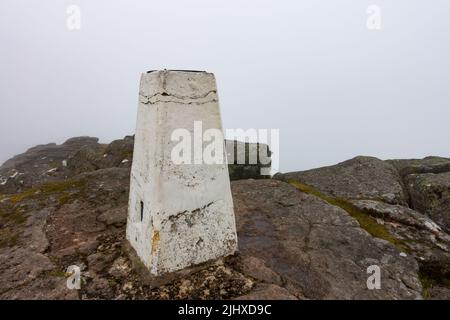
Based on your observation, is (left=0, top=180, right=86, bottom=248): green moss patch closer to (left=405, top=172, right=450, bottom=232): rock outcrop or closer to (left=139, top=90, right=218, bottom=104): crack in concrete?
(left=139, top=90, right=218, bottom=104): crack in concrete

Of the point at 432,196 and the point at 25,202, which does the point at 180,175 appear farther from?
the point at 432,196

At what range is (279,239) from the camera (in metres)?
7.10

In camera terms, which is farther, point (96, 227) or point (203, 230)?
point (96, 227)

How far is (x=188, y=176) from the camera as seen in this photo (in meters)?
5.55

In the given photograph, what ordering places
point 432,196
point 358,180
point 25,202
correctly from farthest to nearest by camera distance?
point 358,180, point 432,196, point 25,202

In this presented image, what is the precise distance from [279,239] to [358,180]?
16.4 feet

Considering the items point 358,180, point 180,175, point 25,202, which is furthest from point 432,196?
point 25,202

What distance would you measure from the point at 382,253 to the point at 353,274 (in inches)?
47.9

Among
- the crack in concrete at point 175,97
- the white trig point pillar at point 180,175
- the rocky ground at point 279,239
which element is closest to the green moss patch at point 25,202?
the rocky ground at point 279,239

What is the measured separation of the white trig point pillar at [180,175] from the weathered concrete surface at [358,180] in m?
5.43

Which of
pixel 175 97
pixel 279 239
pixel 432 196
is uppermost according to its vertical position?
pixel 175 97
